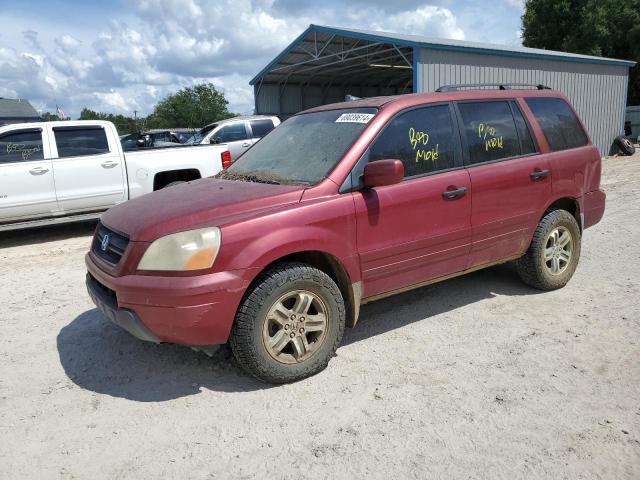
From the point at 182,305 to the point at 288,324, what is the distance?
696 millimetres

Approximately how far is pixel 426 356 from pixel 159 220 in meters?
2.04

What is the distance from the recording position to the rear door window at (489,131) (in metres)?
4.45

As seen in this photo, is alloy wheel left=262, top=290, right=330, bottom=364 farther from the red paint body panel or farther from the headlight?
the headlight

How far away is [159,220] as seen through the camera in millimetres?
3395

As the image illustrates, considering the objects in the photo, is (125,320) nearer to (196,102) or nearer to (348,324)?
(348,324)

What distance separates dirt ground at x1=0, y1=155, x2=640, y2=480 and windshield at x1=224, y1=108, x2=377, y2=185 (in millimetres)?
1347

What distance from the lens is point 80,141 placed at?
8516 mm

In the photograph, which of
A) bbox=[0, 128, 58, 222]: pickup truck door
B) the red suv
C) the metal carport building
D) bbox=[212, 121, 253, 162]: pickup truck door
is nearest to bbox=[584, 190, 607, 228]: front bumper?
the red suv

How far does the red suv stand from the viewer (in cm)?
326

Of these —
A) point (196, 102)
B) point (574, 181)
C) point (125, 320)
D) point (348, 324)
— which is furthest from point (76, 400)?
point (196, 102)

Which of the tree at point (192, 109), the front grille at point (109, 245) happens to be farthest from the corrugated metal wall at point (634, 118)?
the tree at point (192, 109)

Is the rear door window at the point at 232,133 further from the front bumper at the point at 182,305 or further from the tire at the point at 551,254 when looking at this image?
the front bumper at the point at 182,305

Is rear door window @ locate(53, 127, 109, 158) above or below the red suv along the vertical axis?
above

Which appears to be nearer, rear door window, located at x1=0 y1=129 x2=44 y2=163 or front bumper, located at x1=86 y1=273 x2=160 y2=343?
front bumper, located at x1=86 y1=273 x2=160 y2=343
